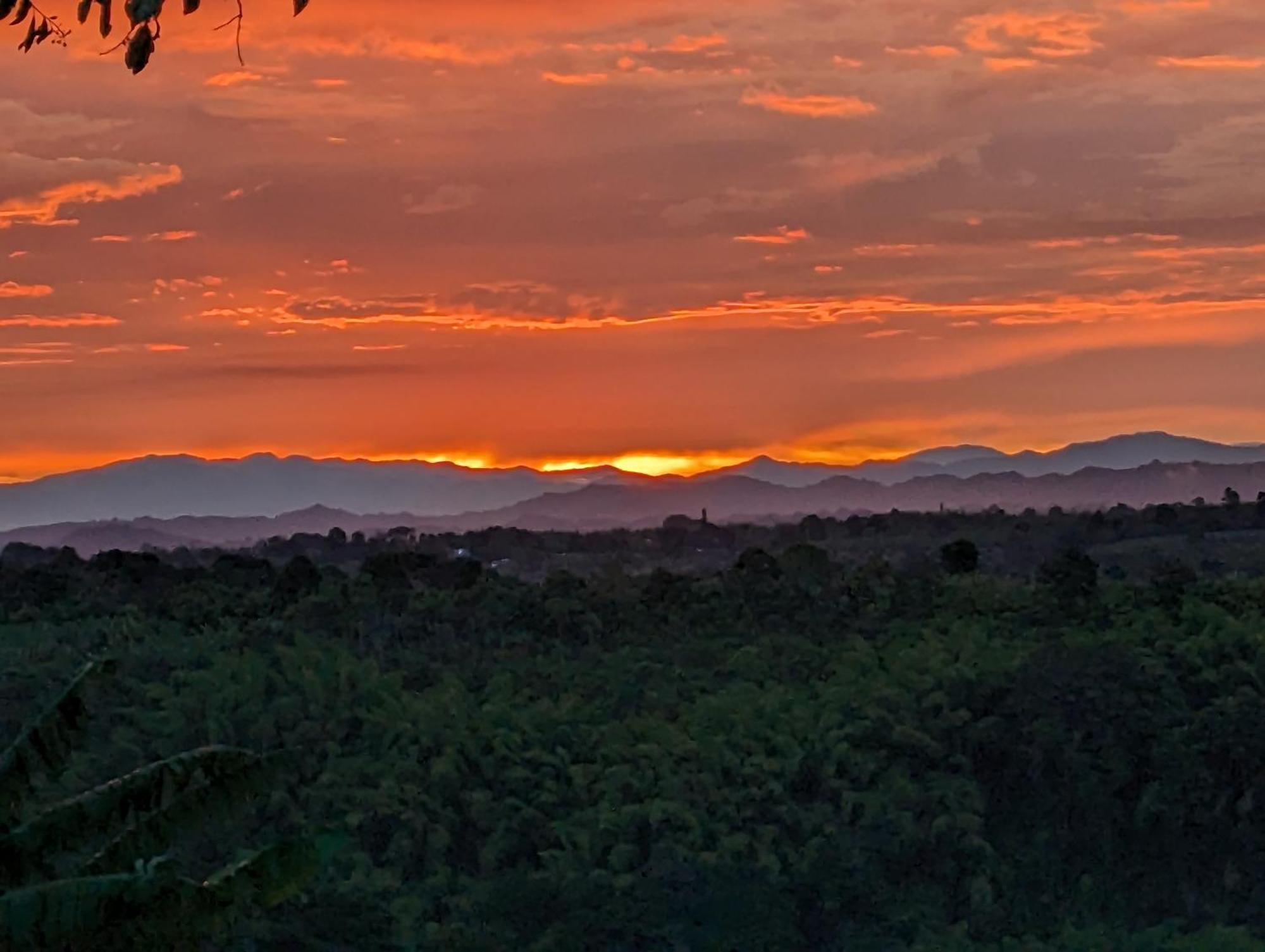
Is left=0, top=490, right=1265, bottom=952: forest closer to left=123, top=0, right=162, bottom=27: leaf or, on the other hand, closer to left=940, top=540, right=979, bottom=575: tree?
left=940, top=540, right=979, bottom=575: tree

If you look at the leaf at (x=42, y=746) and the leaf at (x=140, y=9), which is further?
the leaf at (x=42, y=746)

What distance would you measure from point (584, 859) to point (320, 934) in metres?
2.80

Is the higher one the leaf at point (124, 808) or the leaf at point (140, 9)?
the leaf at point (140, 9)

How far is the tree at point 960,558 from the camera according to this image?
113ft

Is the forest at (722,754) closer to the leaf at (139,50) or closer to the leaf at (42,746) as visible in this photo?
the leaf at (42,746)

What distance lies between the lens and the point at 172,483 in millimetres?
107875

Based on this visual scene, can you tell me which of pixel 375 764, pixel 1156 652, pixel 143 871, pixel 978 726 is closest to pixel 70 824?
pixel 143 871

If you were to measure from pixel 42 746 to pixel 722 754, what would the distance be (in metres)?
11.9

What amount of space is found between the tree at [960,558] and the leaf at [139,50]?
89.9 ft

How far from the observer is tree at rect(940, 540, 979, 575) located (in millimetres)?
34531

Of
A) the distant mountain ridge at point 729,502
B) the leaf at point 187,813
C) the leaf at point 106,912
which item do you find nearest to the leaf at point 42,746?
the leaf at point 187,813

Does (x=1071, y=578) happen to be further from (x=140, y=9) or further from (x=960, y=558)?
(x=140, y=9)

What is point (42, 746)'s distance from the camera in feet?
34.3

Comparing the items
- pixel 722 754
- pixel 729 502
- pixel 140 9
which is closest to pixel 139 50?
pixel 140 9
